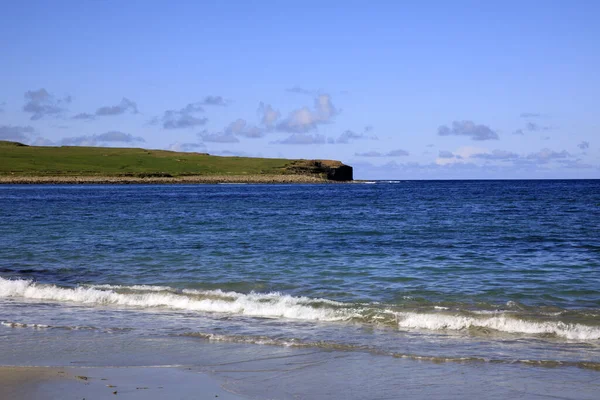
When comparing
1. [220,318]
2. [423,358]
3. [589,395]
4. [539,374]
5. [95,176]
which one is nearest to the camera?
[589,395]

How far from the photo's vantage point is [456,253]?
26.0 m

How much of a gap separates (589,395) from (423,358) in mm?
2974

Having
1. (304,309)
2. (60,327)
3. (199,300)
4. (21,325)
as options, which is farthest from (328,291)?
(21,325)

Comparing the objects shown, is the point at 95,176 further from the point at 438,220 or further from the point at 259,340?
the point at 259,340

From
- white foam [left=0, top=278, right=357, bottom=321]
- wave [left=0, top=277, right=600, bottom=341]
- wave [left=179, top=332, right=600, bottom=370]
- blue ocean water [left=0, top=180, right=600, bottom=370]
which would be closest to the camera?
wave [left=179, top=332, right=600, bottom=370]

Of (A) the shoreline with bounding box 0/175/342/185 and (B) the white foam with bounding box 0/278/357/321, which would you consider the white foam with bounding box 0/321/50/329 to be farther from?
(A) the shoreline with bounding box 0/175/342/185

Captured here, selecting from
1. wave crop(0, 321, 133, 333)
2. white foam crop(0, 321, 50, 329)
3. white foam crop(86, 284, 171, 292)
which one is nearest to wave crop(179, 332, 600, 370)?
wave crop(0, 321, 133, 333)

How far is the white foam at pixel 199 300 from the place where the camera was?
1581 cm

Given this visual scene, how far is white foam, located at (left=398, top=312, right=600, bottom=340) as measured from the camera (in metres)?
13.4

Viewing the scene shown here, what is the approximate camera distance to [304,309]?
15.9 m

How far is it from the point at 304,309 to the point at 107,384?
6831 millimetres

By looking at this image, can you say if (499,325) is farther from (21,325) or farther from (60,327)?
(21,325)

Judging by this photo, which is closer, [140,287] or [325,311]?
[325,311]

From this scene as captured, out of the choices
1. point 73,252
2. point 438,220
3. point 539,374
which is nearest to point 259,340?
point 539,374
